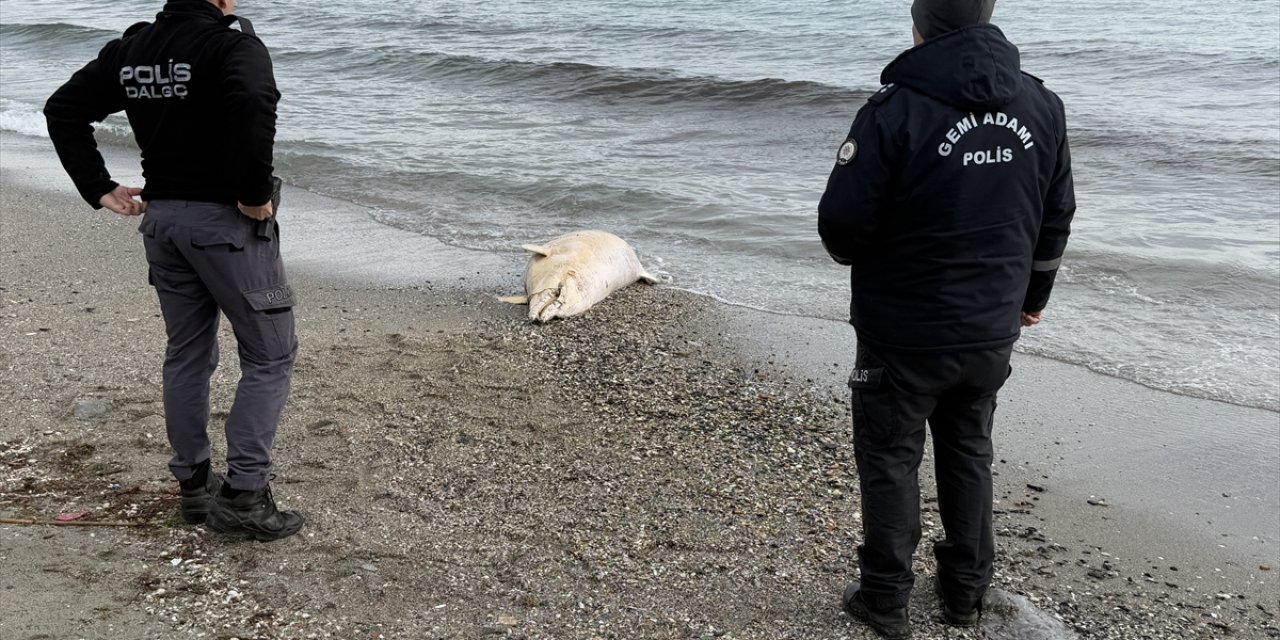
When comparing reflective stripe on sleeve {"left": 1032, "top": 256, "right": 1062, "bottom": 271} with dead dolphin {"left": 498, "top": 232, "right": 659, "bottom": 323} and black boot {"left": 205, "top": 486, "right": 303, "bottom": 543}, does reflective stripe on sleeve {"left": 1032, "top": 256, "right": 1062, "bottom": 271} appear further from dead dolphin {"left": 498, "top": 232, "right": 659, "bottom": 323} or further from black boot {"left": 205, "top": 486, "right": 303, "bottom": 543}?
dead dolphin {"left": 498, "top": 232, "right": 659, "bottom": 323}

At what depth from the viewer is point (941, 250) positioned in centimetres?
303

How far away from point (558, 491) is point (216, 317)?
146 cm

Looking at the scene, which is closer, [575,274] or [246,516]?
[246,516]

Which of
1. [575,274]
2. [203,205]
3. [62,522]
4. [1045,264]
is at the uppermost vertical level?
[203,205]

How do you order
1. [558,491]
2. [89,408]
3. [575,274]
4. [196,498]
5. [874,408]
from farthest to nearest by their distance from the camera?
[575,274] → [89,408] → [558,491] → [196,498] → [874,408]

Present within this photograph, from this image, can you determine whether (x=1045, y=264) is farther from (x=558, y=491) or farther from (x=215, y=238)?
(x=215, y=238)

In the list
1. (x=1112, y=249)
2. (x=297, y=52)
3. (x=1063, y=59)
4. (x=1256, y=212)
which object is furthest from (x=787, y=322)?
(x=297, y=52)

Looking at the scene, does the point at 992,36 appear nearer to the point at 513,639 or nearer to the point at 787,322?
the point at 513,639

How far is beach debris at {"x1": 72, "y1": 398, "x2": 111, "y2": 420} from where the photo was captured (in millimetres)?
4730

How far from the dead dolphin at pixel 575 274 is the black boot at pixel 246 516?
2.89 metres

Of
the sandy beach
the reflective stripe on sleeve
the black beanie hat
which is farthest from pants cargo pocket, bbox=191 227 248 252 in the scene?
A: the reflective stripe on sleeve

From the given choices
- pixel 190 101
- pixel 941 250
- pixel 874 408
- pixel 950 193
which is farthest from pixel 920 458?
pixel 190 101

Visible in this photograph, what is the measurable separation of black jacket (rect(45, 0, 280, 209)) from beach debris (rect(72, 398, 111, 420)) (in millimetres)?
1725

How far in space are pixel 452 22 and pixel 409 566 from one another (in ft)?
67.8
